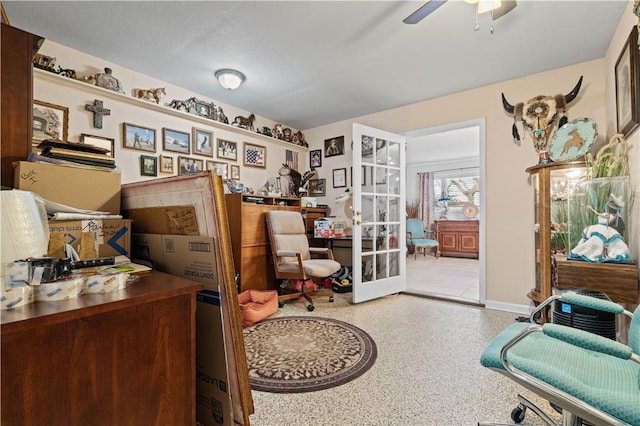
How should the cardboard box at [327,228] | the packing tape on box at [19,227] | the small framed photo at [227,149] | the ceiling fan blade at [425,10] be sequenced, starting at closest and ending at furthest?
the packing tape on box at [19,227] → the ceiling fan blade at [425,10] → the small framed photo at [227,149] → the cardboard box at [327,228]

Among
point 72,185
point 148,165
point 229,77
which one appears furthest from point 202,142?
point 72,185

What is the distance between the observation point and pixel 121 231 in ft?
3.50

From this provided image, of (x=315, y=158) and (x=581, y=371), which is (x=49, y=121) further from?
(x=581, y=371)

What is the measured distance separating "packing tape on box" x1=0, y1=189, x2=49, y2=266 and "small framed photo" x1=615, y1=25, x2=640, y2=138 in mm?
2859

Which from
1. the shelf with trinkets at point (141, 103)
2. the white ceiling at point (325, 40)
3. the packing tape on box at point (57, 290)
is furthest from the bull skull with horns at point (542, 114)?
the packing tape on box at point (57, 290)

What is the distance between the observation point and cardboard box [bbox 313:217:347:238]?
401 centimetres

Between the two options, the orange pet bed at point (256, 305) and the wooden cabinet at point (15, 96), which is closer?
the wooden cabinet at point (15, 96)

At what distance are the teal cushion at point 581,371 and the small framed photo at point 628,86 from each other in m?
1.53

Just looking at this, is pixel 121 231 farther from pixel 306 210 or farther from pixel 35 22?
pixel 306 210

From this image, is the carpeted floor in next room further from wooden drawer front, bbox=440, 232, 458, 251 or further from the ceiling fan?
wooden drawer front, bbox=440, 232, 458, 251

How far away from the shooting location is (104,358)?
620mm

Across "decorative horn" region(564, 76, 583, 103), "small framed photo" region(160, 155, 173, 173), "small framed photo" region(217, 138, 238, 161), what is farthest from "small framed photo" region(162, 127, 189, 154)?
"decorative horn" region(564, 76, 583, 103)

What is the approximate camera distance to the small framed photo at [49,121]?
218 cm

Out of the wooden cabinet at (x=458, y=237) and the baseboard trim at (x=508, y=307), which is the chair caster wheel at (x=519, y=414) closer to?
the baseboard trim at (x=508, y=307)
